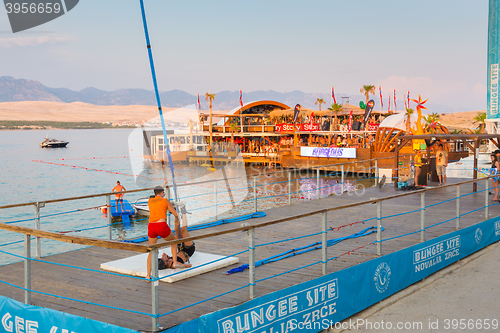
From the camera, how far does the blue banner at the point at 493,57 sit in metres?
22.3

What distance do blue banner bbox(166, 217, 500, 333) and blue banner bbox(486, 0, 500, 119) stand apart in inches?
623

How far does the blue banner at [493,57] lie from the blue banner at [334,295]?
15816mm

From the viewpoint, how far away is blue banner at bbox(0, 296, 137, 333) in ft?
16.0

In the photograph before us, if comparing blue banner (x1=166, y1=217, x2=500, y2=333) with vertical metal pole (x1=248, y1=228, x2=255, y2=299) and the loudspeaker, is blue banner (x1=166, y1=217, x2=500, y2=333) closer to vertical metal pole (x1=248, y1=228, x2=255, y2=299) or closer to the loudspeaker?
vertical metal pole (x1=248, y1=228, x2=255, y2=299)

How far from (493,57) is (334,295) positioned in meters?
21.0

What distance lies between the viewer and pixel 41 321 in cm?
530

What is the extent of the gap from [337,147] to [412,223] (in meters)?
35.8

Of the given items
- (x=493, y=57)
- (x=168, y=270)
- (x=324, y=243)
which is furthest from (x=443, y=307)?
(x=493, y=57)

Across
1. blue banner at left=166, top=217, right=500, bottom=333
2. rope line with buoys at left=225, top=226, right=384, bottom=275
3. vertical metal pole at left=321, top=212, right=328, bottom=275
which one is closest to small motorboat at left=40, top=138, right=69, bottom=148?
rope line with buoys at left=225, top=226, right=384, bottom=275

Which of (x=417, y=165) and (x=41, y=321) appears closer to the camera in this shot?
(x=41, y=321)

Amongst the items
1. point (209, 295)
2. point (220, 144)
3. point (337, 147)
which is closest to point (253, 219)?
point (209, 295)

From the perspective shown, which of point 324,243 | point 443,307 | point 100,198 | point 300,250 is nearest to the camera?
point 324,243

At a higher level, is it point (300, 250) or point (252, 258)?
point (252, 258)

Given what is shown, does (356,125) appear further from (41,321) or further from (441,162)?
(41,321)
